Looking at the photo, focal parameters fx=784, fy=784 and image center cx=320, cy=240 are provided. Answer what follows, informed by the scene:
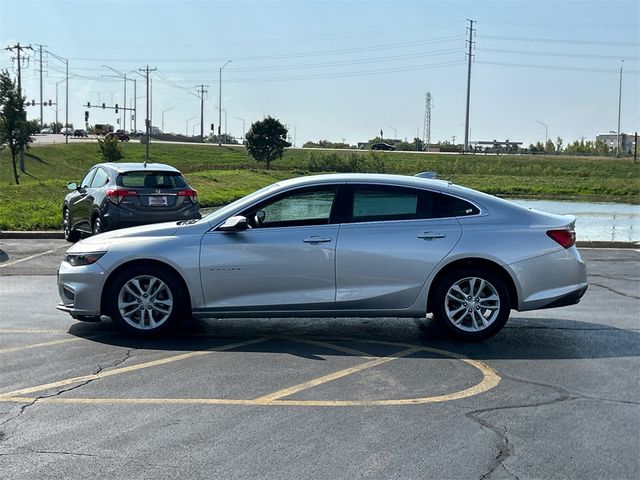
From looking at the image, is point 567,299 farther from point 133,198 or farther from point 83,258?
point 133,198

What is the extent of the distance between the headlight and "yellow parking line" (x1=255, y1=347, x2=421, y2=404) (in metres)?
2.66

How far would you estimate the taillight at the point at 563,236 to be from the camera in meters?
7.43

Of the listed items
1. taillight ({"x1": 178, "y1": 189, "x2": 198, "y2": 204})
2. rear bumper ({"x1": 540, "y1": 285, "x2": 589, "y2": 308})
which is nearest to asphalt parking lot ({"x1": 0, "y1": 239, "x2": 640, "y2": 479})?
rear bumper ({"x1": 540, "y1": 285, "x2": 589, "y2": 308})

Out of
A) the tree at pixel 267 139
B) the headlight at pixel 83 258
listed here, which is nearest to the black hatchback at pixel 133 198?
the headlight at pixel 83 258

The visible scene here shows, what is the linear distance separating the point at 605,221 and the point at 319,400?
18338mm

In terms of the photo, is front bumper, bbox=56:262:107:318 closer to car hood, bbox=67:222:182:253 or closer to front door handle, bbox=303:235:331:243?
car hood, bbox=67:222:182:253

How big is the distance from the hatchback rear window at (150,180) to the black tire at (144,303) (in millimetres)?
6804

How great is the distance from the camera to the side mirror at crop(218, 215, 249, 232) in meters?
7.33

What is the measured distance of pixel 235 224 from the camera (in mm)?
7324

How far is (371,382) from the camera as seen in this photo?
6.07m

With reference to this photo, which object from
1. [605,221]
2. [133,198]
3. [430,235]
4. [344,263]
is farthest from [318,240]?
[605,221]

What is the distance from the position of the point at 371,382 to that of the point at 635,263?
886 cm

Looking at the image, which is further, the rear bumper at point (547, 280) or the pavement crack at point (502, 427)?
the rear bumper at point (547, 280)

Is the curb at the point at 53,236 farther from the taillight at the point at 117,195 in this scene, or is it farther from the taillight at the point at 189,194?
the taillight at the point at 189,194
